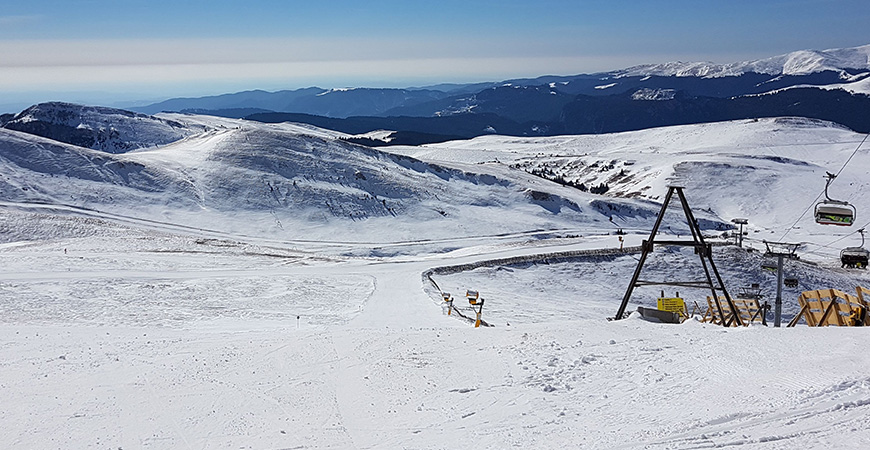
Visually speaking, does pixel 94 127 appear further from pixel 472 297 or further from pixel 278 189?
pixel 472 297

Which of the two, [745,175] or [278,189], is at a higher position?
[278,189]

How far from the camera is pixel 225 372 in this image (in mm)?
16375

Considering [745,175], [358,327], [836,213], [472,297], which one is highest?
[836,213]

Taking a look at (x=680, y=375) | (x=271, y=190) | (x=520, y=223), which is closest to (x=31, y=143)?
(x=271, y=190)

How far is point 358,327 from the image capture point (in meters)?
24.7

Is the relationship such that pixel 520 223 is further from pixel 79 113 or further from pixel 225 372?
pixel 79 113

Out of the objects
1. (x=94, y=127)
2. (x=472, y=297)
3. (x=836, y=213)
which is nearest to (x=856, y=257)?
(x=836, y=213)

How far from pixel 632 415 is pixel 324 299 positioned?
23.2 m

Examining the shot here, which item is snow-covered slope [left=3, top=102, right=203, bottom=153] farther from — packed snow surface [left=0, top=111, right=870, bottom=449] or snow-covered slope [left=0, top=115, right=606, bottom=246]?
packed snow surface [left=0, top=111, right=870, bottom=449]

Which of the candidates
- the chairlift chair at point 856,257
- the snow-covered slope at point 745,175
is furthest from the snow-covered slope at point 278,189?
the chairlift chair at point 856,257

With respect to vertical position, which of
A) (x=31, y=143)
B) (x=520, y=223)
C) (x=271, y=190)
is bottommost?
(x=520, y=223)

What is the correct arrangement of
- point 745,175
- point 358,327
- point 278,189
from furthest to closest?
point 745,175, point 278,189, point 358,327

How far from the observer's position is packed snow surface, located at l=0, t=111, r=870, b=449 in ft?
39.5

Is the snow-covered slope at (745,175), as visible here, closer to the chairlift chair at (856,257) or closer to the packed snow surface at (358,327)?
the packed snow surface at (358,327)
